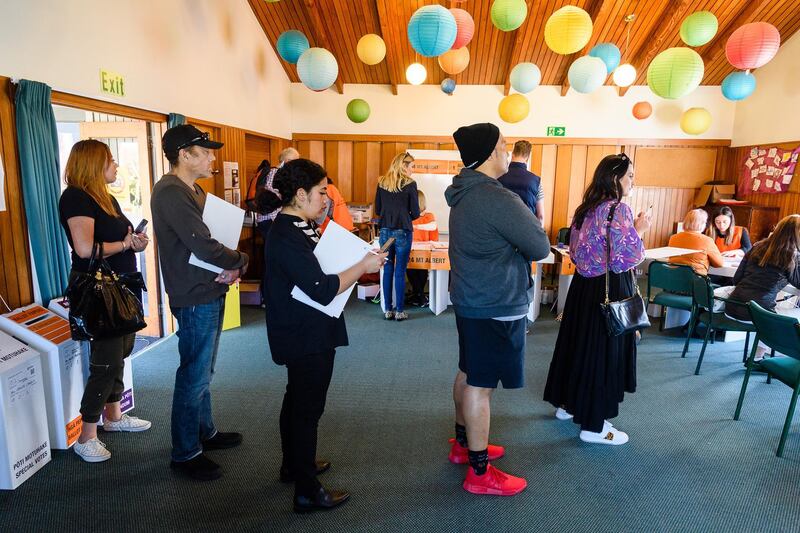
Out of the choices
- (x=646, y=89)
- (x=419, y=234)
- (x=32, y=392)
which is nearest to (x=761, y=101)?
(x=646, y=89)

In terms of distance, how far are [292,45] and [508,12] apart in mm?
2524

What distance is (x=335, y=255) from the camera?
205cm

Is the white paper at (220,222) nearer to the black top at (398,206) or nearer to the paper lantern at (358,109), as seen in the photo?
the black top at (398,206)

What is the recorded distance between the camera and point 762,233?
7.15 metres

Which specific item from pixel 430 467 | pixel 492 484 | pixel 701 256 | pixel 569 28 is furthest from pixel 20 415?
pixel 569 28

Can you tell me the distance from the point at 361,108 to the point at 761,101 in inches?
225

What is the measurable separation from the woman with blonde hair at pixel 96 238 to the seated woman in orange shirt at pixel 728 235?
549 centimetres

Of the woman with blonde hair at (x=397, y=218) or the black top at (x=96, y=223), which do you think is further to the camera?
the woman with blonde hair at (x=397, y=218)

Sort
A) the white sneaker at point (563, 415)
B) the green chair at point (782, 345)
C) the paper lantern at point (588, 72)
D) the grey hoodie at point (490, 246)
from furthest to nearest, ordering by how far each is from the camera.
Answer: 1. the paper lantern at point (588, 72)
2. the white sneaker at point (563, 415)
3. the green chair at point (782, 345)
4. the grey hoodie at point (490, 246)

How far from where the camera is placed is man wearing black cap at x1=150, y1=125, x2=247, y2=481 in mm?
2277

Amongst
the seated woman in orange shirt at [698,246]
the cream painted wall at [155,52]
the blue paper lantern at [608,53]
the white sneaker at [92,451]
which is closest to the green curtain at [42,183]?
the cream painted wall at [155,52]

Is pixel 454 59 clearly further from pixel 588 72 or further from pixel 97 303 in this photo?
pixel 97 303

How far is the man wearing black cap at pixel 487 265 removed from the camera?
211 centimetres

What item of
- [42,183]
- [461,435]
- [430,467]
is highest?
[42,183]
